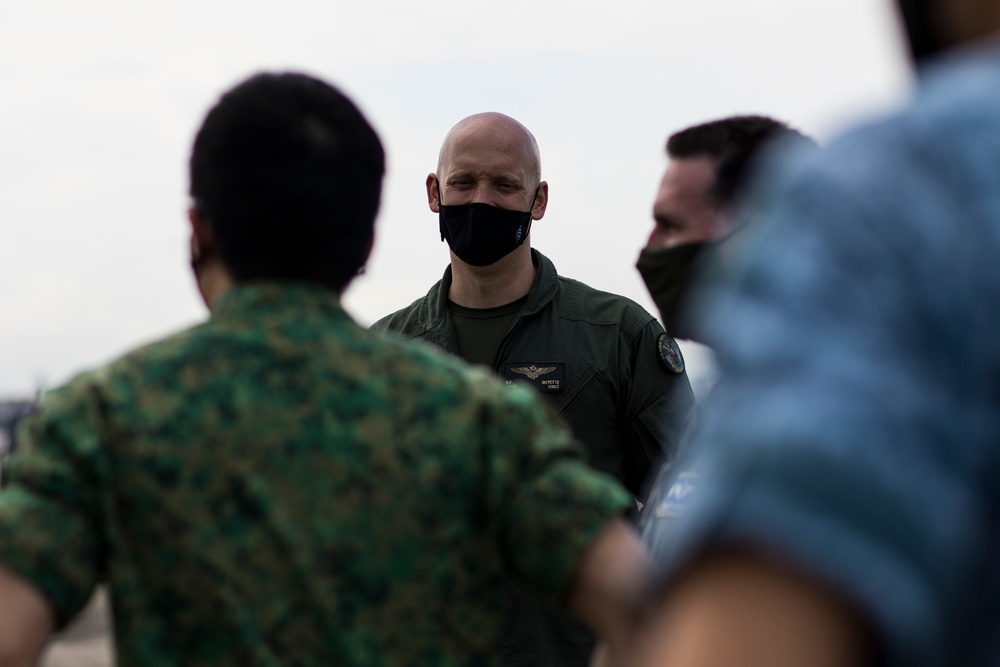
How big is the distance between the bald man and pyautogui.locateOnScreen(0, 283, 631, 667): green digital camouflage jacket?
216 cm

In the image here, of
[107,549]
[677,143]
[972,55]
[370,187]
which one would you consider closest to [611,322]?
[677,143]

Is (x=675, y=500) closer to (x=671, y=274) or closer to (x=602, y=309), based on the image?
(x=671, y=274)

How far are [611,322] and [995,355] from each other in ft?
12.1

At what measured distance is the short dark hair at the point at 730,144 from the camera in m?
2.95

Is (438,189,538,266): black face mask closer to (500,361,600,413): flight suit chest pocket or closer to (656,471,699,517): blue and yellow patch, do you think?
(500,361,600,413): flight suit chest pocket

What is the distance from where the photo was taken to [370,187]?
1.84m

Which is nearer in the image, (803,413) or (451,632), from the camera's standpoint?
(803,413)

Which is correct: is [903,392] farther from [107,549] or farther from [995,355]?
[107,549]

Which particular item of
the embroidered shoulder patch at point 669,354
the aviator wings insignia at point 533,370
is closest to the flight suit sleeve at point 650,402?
the embroidered shoulder patch at point 669,354

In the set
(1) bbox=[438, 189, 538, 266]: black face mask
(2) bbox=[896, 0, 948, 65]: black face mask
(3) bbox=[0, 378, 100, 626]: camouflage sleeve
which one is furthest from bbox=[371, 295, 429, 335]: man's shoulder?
(2) bbox=[896, 0, 948, 65]: black face mask

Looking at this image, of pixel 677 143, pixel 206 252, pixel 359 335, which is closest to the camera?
pixel 359 335

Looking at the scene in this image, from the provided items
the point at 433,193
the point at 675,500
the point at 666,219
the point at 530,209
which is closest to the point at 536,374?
the point at 530,209

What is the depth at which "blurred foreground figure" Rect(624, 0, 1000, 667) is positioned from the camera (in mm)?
498

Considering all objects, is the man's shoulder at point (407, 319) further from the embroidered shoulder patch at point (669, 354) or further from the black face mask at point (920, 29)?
the black face mask at point (920, 29)
